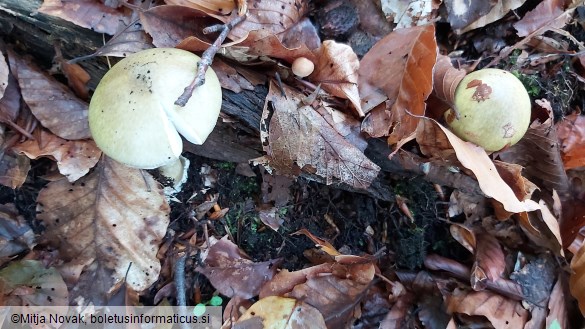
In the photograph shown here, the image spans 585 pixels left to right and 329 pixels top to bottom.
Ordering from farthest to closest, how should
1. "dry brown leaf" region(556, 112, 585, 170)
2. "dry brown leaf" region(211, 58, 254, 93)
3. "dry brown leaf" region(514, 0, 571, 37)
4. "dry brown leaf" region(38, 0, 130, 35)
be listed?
"dry brown leaf" region(514, 0, 571, 37) < "dry brown leaf" region(556, 112, 585, 170) < "dry brown leaf" region(211, 58, 254, 93) < "dry brown leaf" region(38, 0, 130, 35)

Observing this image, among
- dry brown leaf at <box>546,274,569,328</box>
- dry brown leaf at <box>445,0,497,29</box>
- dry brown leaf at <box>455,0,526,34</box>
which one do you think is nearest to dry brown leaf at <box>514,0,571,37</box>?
dry brown leaf at <box>455,0,526,34</box>

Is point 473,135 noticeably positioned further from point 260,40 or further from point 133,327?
point 133,327

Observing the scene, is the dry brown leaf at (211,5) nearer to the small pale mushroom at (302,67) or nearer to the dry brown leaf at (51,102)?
the small pale mushroom at (302,67)

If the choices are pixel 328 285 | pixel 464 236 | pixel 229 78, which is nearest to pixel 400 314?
pixel 328 285

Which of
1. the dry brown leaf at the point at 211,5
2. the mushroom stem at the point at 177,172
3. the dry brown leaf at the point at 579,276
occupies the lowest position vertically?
the dry brown leaf at the point at 579,276

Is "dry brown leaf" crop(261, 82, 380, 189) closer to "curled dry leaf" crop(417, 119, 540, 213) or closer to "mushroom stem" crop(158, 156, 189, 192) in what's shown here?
"curled dry leaf" crop(417, 119, 540, 213)

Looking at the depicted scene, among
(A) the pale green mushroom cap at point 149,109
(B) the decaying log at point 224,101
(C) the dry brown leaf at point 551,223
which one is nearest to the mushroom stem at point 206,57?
(A) the pale green mushroom cap at point 149,109
